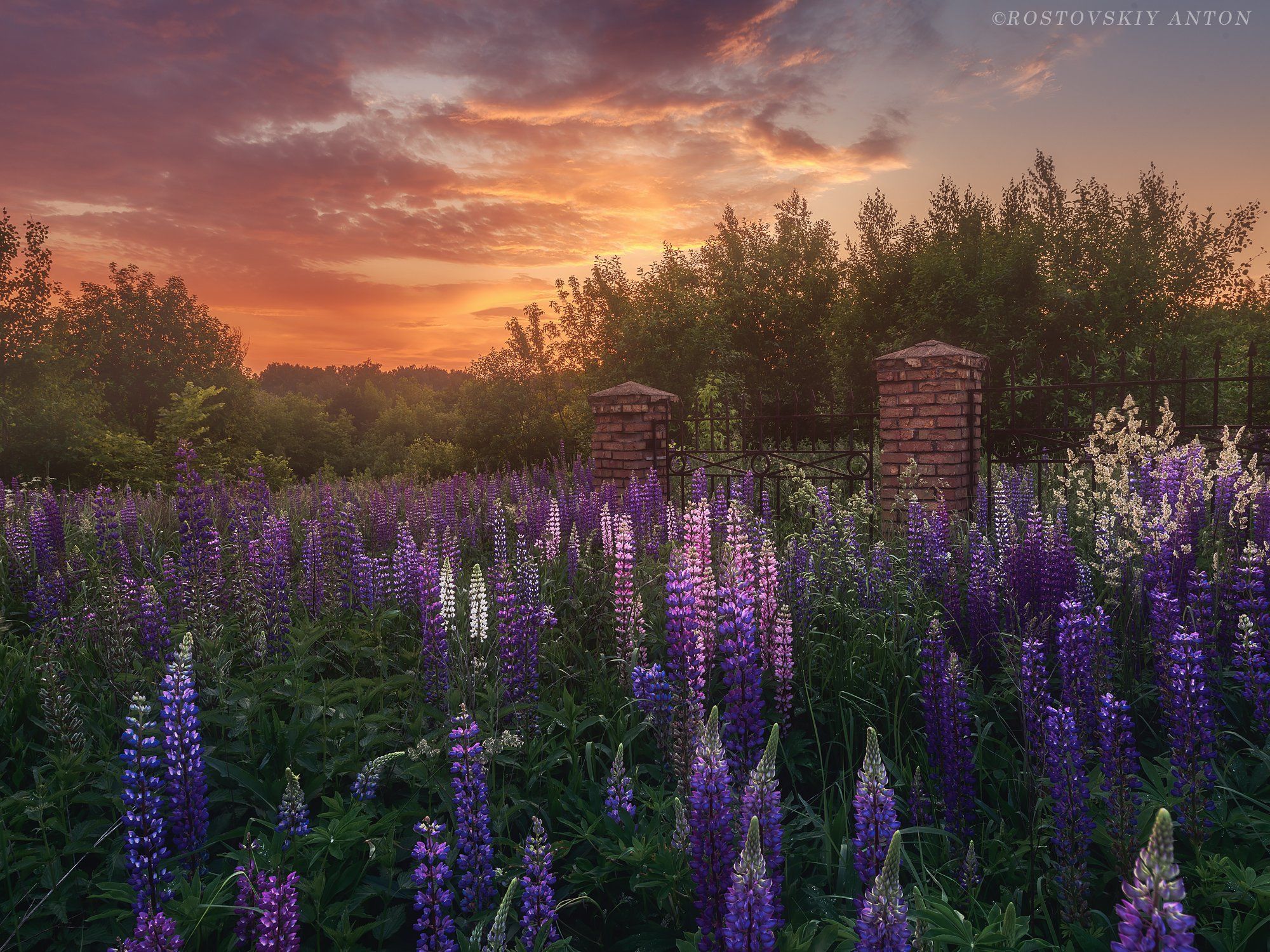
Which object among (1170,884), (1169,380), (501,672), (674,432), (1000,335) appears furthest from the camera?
(1000,335)

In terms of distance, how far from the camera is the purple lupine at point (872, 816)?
1.74 meters

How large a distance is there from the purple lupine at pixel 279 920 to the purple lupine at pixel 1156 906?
180 cm

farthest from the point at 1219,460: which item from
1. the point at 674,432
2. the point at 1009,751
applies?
the point at 674,432

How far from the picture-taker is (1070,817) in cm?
226

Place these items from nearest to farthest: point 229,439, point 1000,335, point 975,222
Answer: point 1000,335, point 975,222, point 229,439

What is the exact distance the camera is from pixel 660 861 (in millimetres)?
2170

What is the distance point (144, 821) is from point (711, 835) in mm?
1734

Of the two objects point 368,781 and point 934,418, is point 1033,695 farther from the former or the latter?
point 934,418

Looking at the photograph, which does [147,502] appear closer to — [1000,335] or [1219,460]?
[1219,460]

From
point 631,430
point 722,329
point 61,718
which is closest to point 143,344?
point 722,329

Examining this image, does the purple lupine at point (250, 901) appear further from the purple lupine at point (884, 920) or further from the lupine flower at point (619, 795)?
the purple lupine at point (884, 920)

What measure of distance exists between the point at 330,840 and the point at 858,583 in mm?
3504

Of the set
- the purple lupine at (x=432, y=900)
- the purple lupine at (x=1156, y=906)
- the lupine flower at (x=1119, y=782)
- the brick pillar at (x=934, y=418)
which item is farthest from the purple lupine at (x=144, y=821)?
the brick pillar at (x=934, y=418)

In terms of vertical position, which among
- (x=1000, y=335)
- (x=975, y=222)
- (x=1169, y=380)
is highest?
Result: (x=975, y=222)
